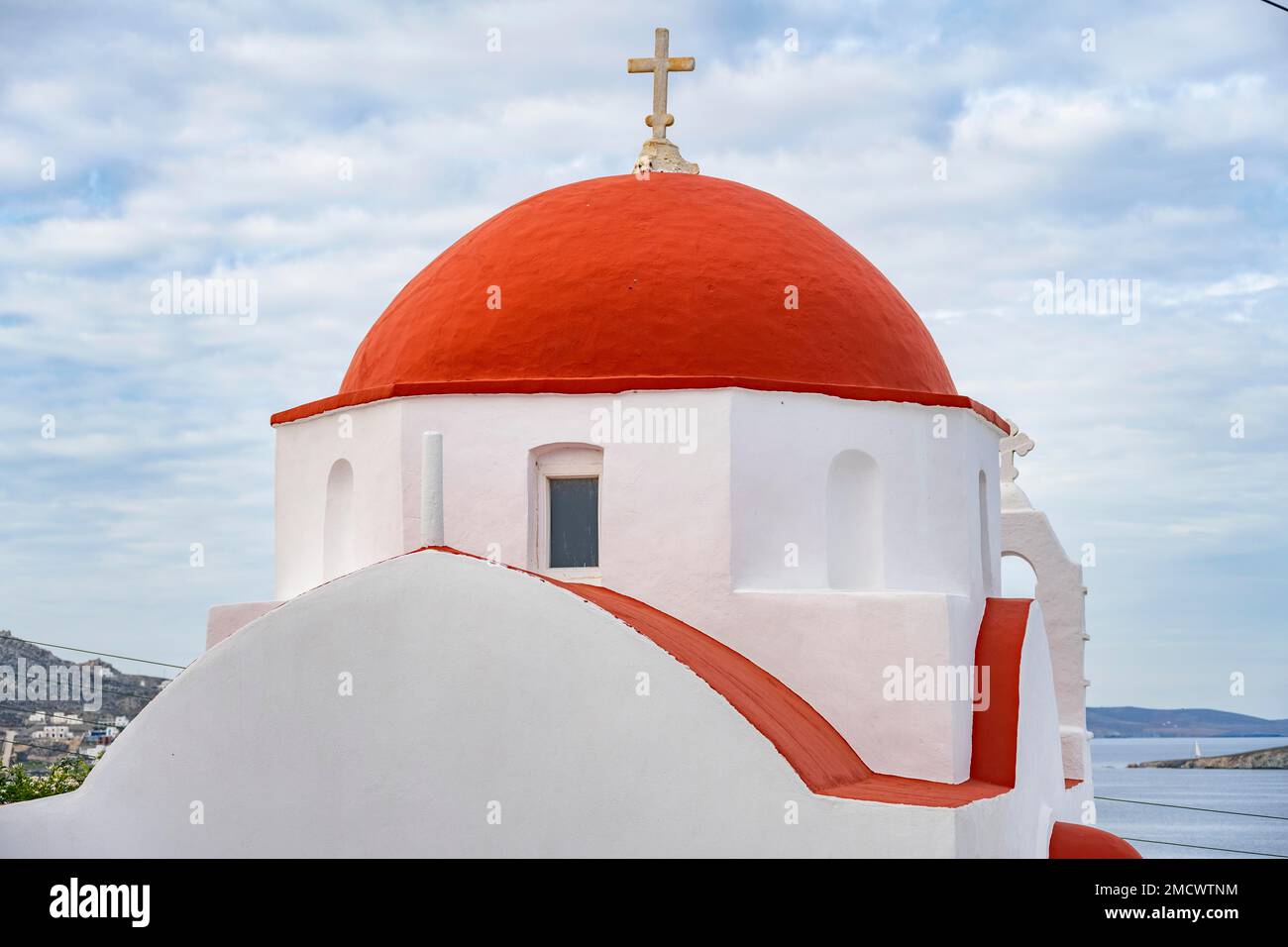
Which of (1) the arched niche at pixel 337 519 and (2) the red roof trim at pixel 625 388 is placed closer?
(2) the red roof trim at pixel 625 388

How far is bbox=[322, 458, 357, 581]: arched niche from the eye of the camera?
10508mm

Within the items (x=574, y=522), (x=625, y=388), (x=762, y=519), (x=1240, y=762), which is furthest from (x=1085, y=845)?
(x=1240, y=762)

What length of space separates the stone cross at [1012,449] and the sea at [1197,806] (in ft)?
87.0

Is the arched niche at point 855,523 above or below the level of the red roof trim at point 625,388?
below

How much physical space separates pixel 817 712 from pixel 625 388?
2.34 m

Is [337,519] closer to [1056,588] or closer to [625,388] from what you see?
[625,388]

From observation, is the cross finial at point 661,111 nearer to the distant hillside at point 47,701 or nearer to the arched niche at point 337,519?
the arched niche at point 337,519

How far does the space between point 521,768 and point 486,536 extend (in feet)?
7.59

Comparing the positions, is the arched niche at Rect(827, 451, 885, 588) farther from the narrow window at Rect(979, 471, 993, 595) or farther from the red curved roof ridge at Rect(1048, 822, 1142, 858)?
the red curved roof ridge at Rect(1048, 822, 1142, 858)

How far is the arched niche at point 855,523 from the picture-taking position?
984 cm

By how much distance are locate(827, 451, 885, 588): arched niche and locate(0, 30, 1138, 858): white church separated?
0.9 inches

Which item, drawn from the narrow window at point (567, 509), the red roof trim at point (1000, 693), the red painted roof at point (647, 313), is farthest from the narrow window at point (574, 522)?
the red roof trim at point (1000, 693)
